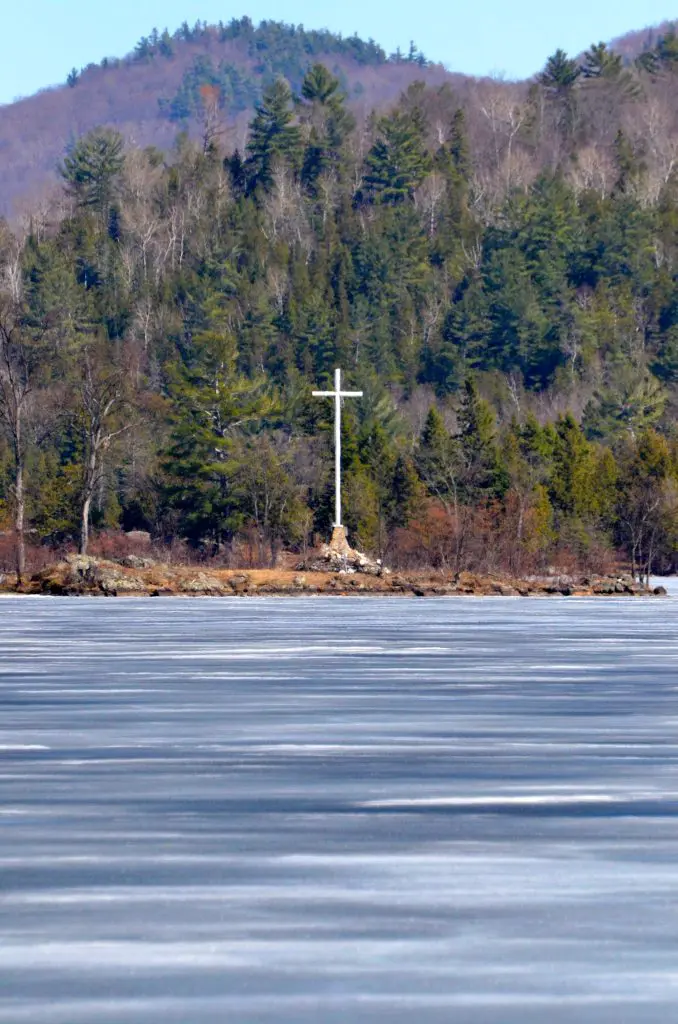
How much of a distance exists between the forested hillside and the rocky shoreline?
10395 mm

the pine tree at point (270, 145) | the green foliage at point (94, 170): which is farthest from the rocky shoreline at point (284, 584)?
the pine tree at point (270, 145)

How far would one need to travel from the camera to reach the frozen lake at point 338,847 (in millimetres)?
6258

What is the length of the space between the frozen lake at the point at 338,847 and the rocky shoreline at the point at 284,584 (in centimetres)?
2127

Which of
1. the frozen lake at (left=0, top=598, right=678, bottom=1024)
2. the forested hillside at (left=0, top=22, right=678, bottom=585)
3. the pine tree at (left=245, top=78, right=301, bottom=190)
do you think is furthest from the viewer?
the pine tree at (left=245, top=78, right=301, bottom=190)

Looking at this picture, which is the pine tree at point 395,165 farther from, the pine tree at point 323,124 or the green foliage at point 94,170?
the green foliage at point 94,170

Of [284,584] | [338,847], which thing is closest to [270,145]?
[284,584]

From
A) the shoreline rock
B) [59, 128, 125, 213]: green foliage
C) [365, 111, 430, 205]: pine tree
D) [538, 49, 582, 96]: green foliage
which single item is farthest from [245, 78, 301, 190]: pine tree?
the shoreline rock

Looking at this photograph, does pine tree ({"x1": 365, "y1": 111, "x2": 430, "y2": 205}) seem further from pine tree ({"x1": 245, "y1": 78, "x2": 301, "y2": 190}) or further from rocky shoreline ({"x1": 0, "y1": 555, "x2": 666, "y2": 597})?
rocky shoreline ({"x1": 0, "y1": 555, "x2": 666, "y2": 597})

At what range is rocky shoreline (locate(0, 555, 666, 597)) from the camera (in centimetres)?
3803

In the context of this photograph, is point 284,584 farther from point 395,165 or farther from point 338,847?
point 395,165

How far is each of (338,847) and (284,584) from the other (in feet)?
102

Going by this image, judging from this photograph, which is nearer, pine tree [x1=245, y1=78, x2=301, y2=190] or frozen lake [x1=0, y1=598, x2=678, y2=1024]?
frozen lake [x1=0, y1=598, x2=678, y2=1024]

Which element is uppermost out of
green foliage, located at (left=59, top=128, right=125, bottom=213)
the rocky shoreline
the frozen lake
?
green foliage, located at (left=59, top=128, right=125, bottom=213)

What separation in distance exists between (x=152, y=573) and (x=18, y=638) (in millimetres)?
18534
